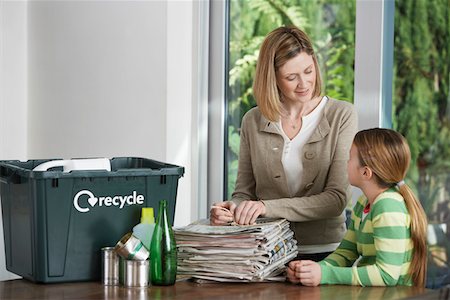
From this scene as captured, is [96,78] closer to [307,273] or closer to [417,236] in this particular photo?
[307,273]

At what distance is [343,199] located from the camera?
8.08ft

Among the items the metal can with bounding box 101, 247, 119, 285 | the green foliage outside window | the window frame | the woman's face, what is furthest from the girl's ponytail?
the green foliage outside window

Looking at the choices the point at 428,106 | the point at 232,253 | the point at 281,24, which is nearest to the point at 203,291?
the point at 232,253

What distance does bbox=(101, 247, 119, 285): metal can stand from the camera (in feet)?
7.21

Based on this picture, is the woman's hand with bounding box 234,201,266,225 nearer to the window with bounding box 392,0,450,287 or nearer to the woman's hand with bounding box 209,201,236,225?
the woman's hand with bounding box 209,201,236,225

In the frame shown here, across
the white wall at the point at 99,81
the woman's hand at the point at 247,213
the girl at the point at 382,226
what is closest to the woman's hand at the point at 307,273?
the girl at the point at 382,226

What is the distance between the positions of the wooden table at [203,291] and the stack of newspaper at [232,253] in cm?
3

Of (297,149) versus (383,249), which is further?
(297,149)

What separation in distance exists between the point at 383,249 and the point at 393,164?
0.23m

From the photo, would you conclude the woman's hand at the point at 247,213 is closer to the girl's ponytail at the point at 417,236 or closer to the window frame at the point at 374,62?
the girl's ponytail at the point at 417,236

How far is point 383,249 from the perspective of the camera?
2.16 metres

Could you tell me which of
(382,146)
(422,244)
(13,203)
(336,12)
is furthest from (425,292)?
(336,12)

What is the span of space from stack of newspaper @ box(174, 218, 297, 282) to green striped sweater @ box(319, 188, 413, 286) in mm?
137

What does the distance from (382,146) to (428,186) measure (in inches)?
47.2
